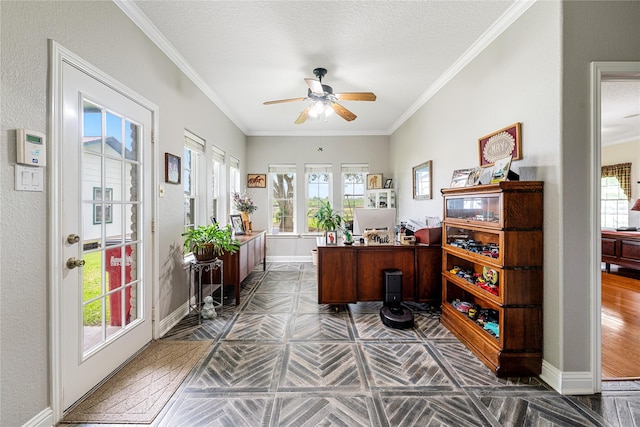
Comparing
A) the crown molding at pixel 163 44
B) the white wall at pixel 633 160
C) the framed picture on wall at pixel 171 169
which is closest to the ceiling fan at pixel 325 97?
the crown molding at pixel 163 44

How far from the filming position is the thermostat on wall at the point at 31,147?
1.35m

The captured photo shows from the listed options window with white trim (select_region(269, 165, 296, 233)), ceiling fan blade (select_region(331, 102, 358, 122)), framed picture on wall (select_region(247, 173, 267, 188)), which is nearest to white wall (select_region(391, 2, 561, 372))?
ceiling fan blade (select_region(331, 102, 358, 122))

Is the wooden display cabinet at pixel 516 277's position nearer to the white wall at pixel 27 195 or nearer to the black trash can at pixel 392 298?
the black trash can at pixel 392 298

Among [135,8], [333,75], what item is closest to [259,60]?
[333,75]

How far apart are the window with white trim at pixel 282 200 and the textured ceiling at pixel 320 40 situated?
2.28 meters

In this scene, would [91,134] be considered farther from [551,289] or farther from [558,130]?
[551,289]

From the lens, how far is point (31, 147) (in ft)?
4.61

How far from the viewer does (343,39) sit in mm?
2553

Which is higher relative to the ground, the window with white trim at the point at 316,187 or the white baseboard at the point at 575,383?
the window with white trim at the point at 316,187

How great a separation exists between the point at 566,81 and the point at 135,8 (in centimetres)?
327

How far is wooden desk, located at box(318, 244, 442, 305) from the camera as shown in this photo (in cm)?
313

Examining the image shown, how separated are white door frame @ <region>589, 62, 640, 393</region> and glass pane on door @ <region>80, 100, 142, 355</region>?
341 cm

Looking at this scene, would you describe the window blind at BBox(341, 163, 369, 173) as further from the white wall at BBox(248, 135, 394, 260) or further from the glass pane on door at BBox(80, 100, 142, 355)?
the glass pane on door at BBox(80, 100, 142, 355)

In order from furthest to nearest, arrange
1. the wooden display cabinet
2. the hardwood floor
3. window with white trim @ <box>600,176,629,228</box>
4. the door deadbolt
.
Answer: window with white trim @ <box>600,176,629,228</box> < the hardwood floor < the wooden display cabinet < the door deadbolt
